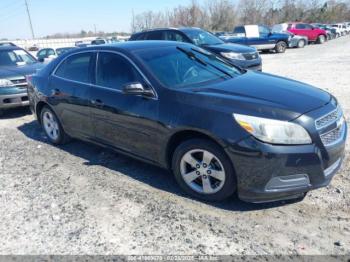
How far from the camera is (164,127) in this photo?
3.87 m

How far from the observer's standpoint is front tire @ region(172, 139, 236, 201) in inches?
139

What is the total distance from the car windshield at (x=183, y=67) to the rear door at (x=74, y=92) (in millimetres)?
999

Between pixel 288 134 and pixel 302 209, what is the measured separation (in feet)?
2.89

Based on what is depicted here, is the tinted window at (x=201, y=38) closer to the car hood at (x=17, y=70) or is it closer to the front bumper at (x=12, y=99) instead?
the car hood at (x=17, y=70)

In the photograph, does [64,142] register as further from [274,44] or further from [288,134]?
[274,44]

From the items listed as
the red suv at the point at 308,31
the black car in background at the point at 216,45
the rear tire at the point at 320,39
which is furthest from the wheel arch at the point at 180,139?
the rear tire at the point at 320,39

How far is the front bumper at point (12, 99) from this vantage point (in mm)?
7773

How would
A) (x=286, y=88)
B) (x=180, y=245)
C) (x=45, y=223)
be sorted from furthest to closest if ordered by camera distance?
(x=286, y=88) < (x=45, y=223) < (x=180, y=245)

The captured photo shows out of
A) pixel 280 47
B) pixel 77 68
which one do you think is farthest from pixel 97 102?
pixel 280 47

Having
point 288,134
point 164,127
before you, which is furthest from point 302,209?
point 164,127

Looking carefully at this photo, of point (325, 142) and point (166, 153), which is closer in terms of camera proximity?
point (325, 142)

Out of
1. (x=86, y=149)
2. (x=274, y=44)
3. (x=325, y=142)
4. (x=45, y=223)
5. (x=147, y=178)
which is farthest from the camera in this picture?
(x=274, y=44)

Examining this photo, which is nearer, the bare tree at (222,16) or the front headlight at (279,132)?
the front headlight at (279,132)

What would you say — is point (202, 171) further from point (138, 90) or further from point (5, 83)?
point (5, 83)
